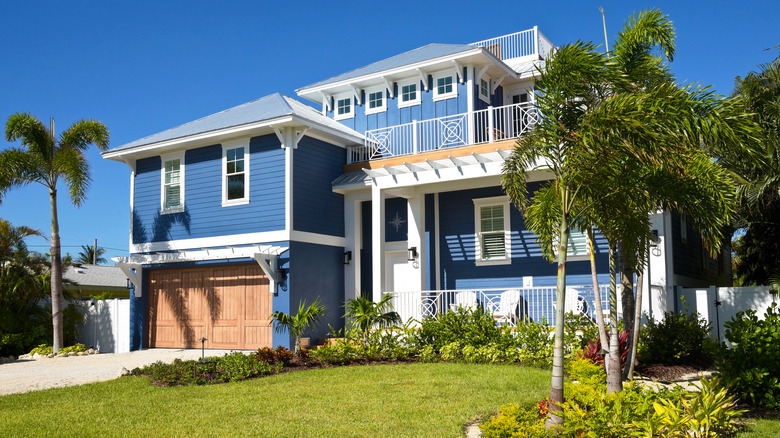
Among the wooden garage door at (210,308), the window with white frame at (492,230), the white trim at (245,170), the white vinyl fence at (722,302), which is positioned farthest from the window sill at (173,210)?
the white vinyl fence at (722,302)

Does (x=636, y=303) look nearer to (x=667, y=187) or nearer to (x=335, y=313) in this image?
(x=667, y=187)

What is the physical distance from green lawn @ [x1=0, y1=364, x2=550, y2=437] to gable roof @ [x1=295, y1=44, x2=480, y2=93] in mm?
9935

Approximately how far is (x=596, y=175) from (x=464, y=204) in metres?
9.69

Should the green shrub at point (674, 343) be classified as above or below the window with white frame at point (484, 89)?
below

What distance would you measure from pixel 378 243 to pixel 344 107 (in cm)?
607

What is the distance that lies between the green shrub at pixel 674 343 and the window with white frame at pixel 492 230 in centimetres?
436

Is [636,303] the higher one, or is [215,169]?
[215,169]

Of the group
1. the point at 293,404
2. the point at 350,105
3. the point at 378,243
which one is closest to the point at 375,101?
the point at 350,105

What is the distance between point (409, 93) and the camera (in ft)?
60.0

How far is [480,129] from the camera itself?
16.9 metres

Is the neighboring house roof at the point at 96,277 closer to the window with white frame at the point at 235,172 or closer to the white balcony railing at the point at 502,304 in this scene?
the window with white frame at the point at 235,172

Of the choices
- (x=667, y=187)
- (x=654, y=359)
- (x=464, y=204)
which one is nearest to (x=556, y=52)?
(x=667, y=187)

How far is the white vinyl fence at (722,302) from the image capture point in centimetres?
1365

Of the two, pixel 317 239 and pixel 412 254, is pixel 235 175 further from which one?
pixel 412 254
